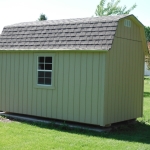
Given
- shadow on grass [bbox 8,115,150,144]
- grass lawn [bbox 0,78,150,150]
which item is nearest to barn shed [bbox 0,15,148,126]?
shadow on grass [bbox 8,115,150,144]

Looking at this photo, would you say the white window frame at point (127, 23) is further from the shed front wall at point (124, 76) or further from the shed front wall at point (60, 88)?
the shed front wall at point (60, 88)

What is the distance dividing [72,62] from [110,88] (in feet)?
4.93

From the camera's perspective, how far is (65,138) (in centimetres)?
930

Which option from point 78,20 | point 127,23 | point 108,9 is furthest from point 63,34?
point 108,9

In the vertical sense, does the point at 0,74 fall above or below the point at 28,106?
above

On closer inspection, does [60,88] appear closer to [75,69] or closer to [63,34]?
[75,69]

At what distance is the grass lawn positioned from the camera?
27.7 feet

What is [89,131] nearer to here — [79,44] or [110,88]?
[110,88]

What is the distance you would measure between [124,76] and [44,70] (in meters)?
2.76

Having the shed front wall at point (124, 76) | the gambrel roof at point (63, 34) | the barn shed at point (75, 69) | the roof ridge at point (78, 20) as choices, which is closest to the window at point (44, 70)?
the barn shed at point (75, 69)

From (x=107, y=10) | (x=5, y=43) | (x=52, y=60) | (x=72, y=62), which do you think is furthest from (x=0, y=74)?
A: (x=107, y=10)

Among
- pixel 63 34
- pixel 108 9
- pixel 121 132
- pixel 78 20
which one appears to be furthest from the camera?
pixel 108 9

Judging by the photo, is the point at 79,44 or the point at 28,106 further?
the point at 28,106

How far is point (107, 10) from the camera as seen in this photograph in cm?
2984
